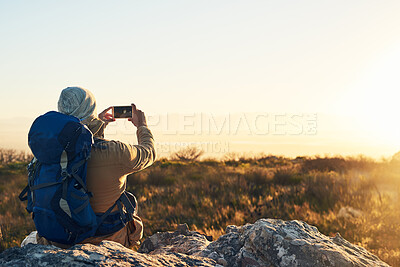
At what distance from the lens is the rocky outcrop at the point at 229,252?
1911 mm

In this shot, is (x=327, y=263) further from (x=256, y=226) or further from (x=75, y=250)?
(x=75, y=250)

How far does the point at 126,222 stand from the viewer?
3.15 metres

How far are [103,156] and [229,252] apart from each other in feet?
4.88

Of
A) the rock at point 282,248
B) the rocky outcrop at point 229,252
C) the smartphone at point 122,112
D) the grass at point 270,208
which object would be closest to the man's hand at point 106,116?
the smartphone at point 122,112

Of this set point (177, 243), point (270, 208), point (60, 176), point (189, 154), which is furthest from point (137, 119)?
point (189, 154)

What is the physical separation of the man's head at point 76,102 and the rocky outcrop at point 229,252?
1.18 m

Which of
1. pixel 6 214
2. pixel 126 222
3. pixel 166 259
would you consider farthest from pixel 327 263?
pixel 6 214

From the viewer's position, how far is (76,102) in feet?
9.30

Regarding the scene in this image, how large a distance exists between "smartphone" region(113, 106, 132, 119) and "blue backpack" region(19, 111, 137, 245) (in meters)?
0.84

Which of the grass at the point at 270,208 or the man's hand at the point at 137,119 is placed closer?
the man's hand at the point at 137,119

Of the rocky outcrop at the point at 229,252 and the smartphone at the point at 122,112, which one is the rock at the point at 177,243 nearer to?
the rocky outcrop at the point at 229,252

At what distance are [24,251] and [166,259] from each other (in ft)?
3.00

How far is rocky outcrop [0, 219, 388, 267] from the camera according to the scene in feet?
6.27

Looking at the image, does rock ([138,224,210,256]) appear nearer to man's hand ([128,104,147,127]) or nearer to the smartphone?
man's hand ([128,104,147,127])
